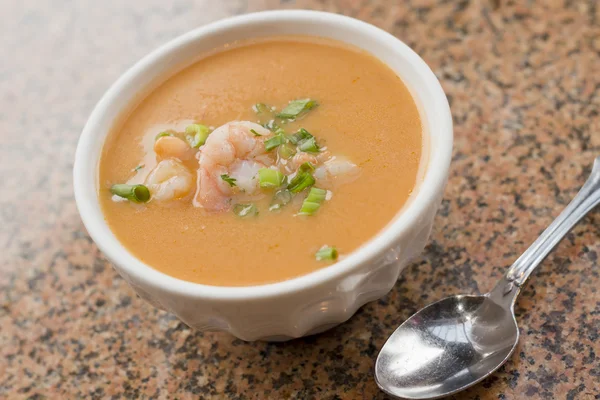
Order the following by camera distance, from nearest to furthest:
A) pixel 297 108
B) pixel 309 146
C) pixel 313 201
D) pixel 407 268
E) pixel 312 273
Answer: pixel 312 273, pixel 313 201, pixel 309 146, pixel 297 108, pixel 407 268

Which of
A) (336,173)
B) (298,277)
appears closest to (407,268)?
(336,173)

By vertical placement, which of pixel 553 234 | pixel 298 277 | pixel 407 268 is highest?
pixel 298 277

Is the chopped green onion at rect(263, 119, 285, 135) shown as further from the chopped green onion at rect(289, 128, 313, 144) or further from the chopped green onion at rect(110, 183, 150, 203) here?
the chopped green onion at rect(110, 183, 150, 203)

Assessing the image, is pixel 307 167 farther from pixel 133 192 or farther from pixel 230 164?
pixel 133 192

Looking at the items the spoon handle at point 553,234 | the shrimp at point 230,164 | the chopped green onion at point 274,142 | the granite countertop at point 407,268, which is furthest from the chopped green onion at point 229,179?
the spoon handle at point 553,234

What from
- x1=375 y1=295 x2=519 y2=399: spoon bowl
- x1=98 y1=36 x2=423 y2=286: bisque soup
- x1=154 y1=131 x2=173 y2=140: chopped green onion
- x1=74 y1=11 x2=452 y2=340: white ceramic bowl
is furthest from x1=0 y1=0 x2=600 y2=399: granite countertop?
Answer: x1=154 y1=131 x2=173 y2=140: chopped green onion

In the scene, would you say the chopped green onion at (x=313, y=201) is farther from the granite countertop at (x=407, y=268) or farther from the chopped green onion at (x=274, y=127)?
the granite countertop at (x=407, y=268)
